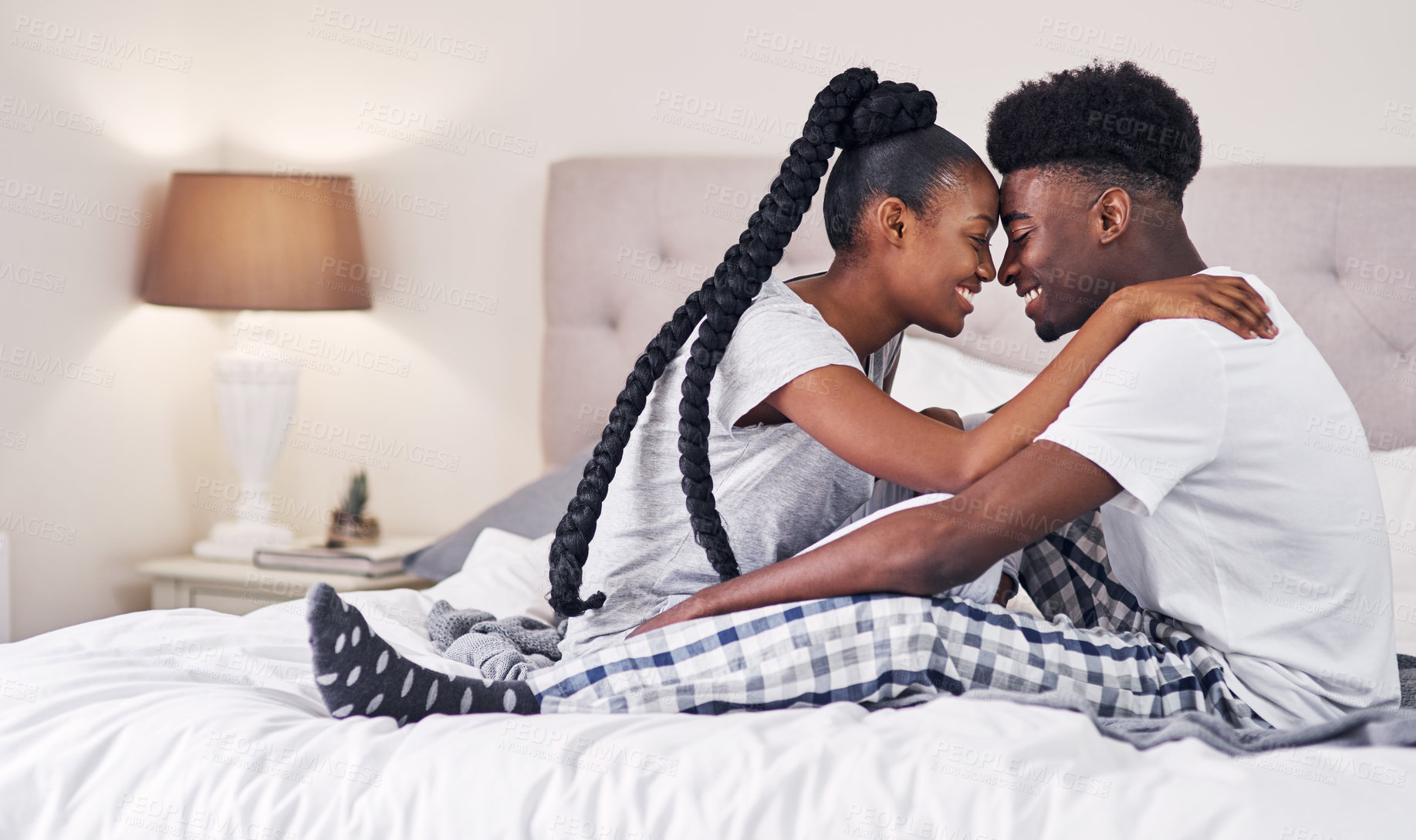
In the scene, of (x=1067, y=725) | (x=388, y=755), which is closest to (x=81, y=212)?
(x=388, y=755)

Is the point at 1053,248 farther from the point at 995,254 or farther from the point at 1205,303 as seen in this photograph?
the point at 995,254

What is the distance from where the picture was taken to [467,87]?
2.57 m

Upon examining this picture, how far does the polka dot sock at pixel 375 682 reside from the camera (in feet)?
3.11

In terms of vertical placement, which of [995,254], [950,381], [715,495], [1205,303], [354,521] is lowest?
[354,521]

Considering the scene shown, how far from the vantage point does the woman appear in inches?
44.8

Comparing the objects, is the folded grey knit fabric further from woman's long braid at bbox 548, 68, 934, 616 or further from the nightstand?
the nightstand

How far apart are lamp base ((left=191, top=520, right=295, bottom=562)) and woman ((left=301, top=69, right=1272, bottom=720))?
135cm

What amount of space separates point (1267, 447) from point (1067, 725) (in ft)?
1.11

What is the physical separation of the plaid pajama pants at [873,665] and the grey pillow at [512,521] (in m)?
1.02

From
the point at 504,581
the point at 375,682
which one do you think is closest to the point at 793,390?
the point at 375,682

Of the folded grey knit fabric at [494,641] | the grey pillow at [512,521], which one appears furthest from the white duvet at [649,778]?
the grey pillow at [512,521]

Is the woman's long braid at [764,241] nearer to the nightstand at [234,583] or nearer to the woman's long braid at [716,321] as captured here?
the woman's long braid at [716,321]

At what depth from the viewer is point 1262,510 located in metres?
1.06

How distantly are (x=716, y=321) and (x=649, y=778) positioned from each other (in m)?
0.50
